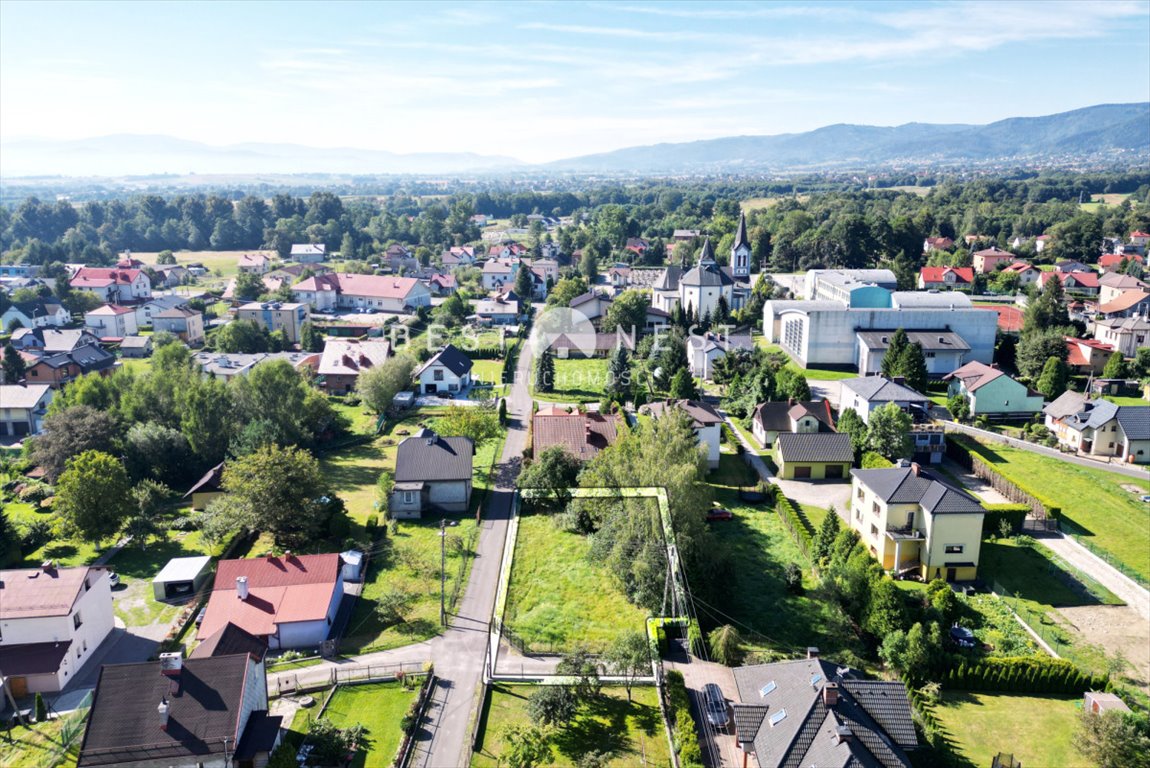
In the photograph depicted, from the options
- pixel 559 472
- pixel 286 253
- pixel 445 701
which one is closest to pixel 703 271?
pixel 559 472

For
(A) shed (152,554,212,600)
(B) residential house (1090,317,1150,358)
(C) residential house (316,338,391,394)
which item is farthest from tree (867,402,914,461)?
(C) residential house (316,338,391,394)

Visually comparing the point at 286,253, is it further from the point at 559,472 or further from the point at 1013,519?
the point at 1013,519

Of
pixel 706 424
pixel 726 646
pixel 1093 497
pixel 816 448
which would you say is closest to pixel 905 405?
pixel 816 448

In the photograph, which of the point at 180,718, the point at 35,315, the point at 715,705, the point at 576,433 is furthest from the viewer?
the point at 35,315

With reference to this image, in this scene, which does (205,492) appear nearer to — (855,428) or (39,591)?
(39,591)

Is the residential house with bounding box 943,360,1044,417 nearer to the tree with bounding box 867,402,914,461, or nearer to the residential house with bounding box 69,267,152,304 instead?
the tree with bounding box 867,402,914,461
